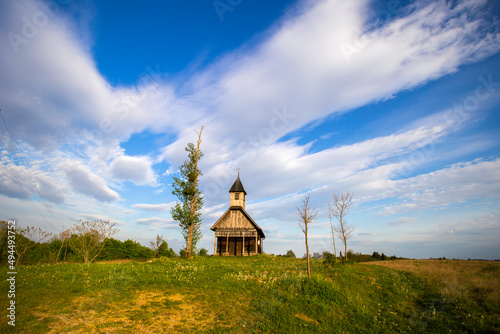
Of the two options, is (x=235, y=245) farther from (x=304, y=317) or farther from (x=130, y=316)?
(x=130, y=316)

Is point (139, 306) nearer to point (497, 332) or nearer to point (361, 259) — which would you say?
point (497, 332)

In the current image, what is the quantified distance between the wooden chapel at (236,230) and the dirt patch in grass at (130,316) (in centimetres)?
2567

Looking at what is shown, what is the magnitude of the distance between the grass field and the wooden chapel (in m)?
22.0

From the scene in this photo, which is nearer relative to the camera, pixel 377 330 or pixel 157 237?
pixel 377 330

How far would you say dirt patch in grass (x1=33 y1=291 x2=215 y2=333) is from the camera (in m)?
7.37

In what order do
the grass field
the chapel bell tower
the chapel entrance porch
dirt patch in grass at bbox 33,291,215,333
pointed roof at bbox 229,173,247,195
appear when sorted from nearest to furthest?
dirt patch in grass at bbox 33,291,215,333 → the grass field → the chapel entrance porch → the chapel bell tower → pointed roof at bbox 229,173,247,195

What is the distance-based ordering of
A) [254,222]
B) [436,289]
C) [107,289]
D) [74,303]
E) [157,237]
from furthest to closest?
[157,237]
[254,222]
[436,289]
[107,289]
[74,303]

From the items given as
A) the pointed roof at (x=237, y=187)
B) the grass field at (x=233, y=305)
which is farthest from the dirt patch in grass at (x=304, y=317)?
the pointed roof at (x=237, y=187)

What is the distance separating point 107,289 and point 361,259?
145ft

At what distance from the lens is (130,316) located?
8117 mm

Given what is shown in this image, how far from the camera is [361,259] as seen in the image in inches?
1692

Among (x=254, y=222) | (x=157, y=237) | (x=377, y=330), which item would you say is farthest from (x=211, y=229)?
(x=377, y=330)

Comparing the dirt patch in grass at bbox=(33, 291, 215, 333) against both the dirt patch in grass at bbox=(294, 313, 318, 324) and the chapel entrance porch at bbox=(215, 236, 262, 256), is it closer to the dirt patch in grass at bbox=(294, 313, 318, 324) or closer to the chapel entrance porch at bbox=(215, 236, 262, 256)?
the dirt patch in grass at bbox=(294, 313, 318, 324)

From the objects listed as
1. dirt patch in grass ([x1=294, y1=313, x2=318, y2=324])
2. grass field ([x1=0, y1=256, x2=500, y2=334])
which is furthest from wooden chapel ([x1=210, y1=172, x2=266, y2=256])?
dirt patch in grass ([x1=294, y1=313, x2=318, y2=324])
